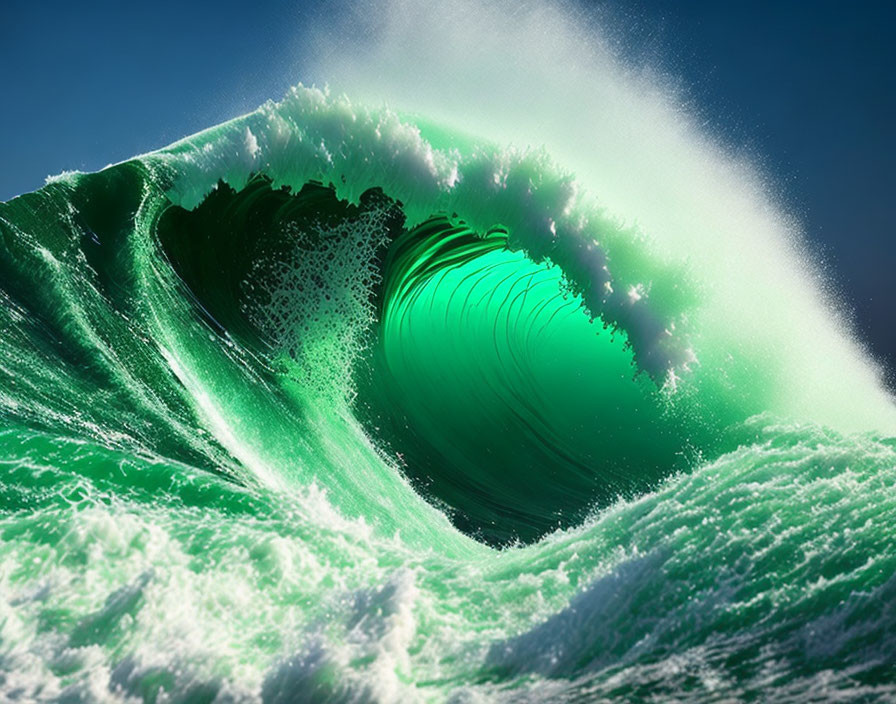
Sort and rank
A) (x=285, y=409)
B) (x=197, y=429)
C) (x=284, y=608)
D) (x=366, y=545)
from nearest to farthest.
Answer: (x=284, y=608)
(x=366, y=545)
(x=197, y=429)
(x=285, y=409)

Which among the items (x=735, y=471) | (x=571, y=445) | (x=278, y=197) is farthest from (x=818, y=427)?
(x=278, y=197)


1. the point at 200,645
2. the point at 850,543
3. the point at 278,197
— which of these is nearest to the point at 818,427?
the point at 850,543

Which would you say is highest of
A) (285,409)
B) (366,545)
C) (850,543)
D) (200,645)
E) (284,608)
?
(285,409)

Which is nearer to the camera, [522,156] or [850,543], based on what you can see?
[850,543]

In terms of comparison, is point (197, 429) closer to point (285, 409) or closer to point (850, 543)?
point (285, 409)

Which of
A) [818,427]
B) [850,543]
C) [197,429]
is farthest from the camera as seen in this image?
[197,429]

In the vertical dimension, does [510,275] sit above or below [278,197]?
above
